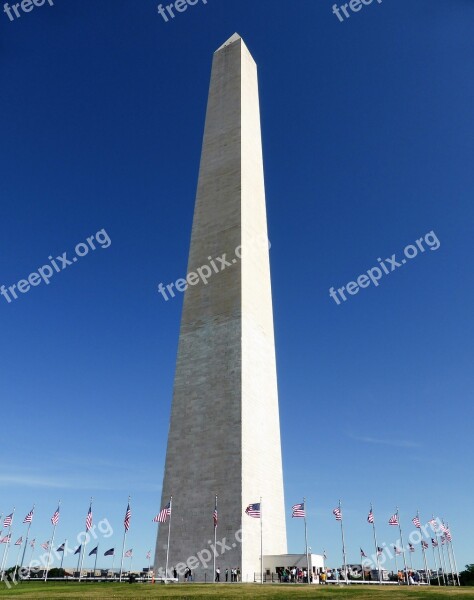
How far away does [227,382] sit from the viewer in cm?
3378

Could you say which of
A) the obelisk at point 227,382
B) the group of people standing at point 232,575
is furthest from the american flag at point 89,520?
the group of people standing at point 232,575

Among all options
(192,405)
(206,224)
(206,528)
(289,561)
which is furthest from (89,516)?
(206,224)

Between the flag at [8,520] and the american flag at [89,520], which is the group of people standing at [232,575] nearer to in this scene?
the american flag at [89,520]

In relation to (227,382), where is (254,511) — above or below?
below

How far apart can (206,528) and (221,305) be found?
14422 millimetres

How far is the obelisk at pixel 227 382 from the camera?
30.5 meters

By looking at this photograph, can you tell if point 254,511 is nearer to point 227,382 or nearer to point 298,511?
point 298,511

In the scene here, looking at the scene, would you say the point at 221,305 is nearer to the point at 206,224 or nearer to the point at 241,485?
the point at 206,224

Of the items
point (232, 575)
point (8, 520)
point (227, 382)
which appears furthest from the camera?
point (8, 520)

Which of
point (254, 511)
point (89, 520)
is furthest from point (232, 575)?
point (89, 520)

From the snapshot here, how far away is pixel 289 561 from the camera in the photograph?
29125 mm

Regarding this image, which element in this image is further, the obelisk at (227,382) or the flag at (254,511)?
the obelisk at (227,382)

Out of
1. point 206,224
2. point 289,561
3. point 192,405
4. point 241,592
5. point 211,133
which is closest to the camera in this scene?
point 241,592

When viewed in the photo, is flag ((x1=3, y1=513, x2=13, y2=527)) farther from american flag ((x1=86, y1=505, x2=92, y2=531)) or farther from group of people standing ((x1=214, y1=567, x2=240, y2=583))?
group of people standing ((x1=214, y1=567, x2=240, y2=583))
